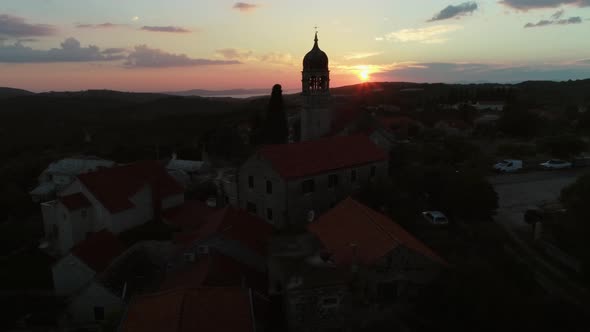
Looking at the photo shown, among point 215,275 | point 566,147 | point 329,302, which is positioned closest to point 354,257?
point 329,302

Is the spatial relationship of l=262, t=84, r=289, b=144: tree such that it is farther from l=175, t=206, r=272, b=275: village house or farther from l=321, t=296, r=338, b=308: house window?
l=321, t=296, r=338, b=308: house window

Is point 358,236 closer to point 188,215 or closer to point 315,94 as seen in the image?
point 188,215

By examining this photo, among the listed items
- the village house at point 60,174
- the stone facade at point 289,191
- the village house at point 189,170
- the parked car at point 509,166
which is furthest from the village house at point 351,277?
the village house at point 60,174

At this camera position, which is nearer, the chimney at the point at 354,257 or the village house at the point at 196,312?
the village house at the point at 196,312

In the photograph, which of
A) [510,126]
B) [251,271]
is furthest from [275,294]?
[510,126]

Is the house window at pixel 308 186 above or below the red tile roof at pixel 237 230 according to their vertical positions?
above

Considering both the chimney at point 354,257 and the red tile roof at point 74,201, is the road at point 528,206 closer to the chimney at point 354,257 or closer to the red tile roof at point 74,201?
the chimney at point 354,257
